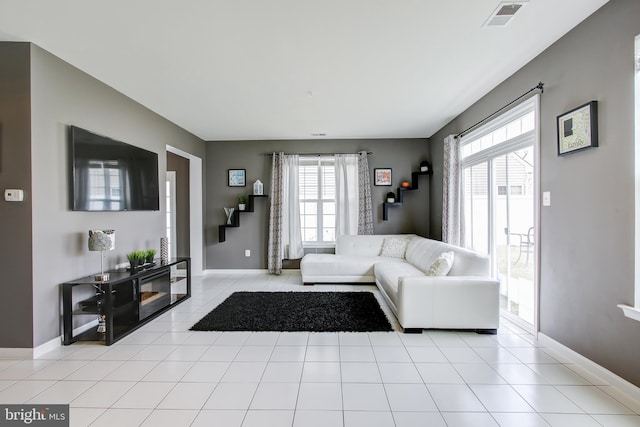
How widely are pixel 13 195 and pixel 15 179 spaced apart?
13 cm

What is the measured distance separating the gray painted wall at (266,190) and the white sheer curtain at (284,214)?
0.21 metres

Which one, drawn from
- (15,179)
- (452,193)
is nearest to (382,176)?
(452,193)

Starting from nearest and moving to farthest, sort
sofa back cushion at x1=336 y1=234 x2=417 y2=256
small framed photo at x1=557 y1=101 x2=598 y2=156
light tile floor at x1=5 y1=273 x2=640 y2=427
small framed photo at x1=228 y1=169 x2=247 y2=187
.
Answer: light tile floor at x1=5 y1=273 x2=640 y2=427, small framed photo at x1=557 y1=101 x2=598 y2=156, sofa back cushion at x1=336 y1=234 x2=417 y2=256, small framed photo at x1=228 y1=169 x2=247 y2=187

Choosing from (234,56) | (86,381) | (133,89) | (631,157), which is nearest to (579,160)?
(631,157)

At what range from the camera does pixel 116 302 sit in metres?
3.13

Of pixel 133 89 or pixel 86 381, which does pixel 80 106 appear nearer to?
pixel 133 89

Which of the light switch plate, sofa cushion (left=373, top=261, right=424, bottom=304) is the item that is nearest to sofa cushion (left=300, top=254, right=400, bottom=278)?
sofa cushion (left=373, top=261, right=424, bottom=304)

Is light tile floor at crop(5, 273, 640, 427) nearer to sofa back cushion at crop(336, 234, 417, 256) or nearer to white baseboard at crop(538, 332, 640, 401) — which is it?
white baseboard at crop(538, 332, 640, 401)

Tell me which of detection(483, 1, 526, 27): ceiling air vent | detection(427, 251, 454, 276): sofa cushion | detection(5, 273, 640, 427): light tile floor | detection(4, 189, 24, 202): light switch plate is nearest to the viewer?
detection(5, 273, 640, 427): light tile floor

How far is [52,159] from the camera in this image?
103 inches

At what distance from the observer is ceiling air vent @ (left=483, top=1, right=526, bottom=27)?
6.57ft

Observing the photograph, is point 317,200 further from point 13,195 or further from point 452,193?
point 13,195

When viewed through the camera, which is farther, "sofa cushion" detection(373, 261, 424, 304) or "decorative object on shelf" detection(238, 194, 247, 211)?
"decorative object on shelf" detection(238, 194, 247, 211)

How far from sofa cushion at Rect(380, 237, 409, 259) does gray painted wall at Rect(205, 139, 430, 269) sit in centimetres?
52
